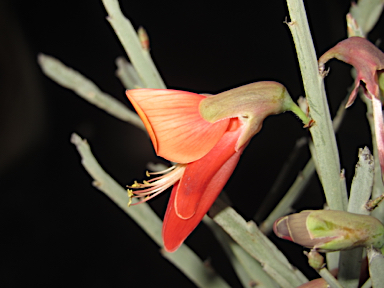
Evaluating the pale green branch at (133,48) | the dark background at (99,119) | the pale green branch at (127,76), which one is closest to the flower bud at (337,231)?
the pale green branch at (133,48)

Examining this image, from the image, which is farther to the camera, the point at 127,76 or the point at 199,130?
the point at 127,76

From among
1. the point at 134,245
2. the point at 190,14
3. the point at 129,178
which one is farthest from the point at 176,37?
the point at 134,245

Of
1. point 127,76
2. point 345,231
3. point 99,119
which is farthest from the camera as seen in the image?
point 99,119

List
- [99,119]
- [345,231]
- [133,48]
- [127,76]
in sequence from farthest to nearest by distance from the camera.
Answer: [99,119] < [127,76] < [133,48] < [345,231]

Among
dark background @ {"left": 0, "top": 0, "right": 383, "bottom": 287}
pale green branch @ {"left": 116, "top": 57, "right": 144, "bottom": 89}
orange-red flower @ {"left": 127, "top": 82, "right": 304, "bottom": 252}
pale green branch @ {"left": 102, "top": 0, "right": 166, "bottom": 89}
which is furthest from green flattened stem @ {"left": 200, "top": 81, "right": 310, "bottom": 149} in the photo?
dark background @ {"left": 0, "top": 0, "right": 383, "bottom": 287}

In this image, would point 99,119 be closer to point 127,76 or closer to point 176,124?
point 127,76

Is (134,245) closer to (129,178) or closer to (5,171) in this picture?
(129,178)

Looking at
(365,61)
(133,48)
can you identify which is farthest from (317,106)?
(133,48)

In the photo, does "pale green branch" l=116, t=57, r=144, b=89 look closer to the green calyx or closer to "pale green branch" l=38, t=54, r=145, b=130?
"pale green branch" l=38, t=54, r=145, b=130
